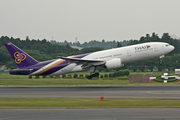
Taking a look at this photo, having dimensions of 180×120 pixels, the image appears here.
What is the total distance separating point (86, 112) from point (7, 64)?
97.6 m

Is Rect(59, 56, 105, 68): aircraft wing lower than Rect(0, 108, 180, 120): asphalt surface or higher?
higher

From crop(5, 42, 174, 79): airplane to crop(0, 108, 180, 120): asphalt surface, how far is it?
73.6 feet

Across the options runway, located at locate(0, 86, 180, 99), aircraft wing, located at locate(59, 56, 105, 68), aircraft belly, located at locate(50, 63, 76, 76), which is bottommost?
runway, located at locate(0, 86, 180, 99)

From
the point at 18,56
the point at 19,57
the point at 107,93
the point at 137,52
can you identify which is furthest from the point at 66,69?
the point at 107,93

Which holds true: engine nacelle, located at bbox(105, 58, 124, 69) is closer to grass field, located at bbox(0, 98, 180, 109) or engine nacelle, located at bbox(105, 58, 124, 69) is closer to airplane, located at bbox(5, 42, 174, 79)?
airplane, located at bbox(5, 42, 174, 79)

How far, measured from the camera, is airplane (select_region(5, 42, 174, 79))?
4666cm

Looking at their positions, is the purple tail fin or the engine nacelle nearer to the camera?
the engine nacelle

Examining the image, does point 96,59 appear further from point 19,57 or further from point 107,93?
point 19,57

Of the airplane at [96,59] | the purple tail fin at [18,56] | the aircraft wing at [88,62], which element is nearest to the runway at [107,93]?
the aircraft wing at [88,62]

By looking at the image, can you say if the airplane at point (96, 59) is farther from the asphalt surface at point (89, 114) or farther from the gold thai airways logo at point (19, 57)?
the asphalt surface at point (89, 114)

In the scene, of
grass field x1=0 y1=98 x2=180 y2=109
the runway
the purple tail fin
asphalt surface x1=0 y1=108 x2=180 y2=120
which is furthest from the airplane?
asphalt surface x1=0 y1=108 x2=180 y2=120

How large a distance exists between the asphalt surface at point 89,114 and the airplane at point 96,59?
2244cm

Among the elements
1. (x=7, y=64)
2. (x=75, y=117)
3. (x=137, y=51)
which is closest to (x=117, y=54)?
(x=137, y=51)

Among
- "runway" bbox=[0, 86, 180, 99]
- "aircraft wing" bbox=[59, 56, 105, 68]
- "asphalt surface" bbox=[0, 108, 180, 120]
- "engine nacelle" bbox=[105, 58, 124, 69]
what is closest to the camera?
"asphalt surface" bbox=[0, 108, 180, 120]
